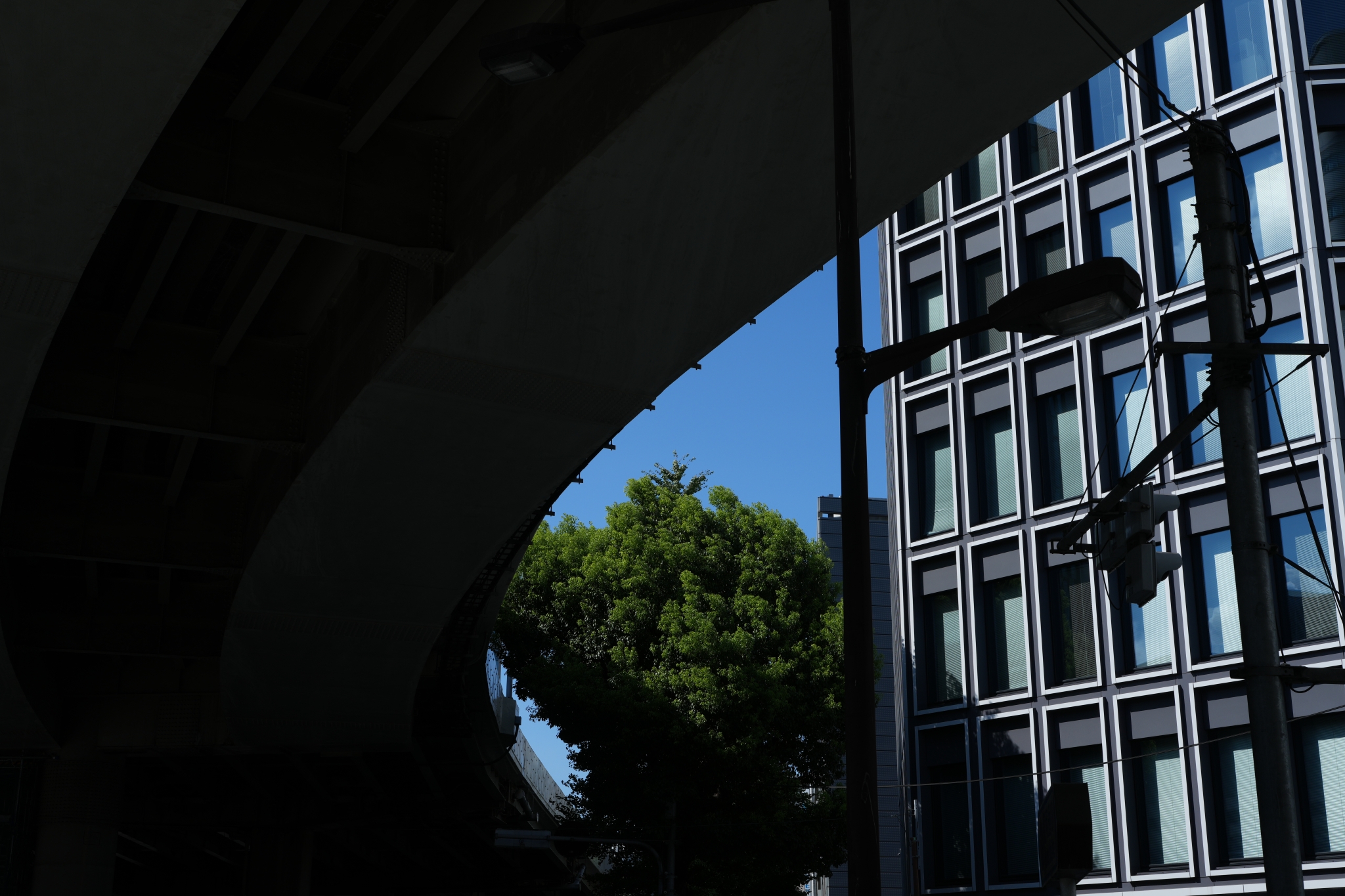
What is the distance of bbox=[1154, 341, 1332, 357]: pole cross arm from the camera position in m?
10.2

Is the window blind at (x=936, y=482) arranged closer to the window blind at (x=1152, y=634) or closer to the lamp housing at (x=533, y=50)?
the window blind at (x=1152, y=634)

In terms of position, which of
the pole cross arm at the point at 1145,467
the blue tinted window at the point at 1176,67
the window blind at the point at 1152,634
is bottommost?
the pole cross arm at the point at 1145,467

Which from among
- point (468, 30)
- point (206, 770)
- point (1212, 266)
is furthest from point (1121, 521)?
point (206, 770)

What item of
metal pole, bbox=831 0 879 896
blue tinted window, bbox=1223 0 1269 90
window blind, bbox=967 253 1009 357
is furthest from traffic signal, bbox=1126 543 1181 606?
window blind, bbox=967 253 1009 357

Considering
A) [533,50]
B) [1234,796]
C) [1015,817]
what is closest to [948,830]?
[1015,817]

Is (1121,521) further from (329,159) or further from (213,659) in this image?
(213,659)

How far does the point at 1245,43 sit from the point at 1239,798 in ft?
53.1

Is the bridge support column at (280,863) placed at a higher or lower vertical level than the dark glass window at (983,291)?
lower

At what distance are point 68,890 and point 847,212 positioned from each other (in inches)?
925

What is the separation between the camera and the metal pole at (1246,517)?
9.46 meters

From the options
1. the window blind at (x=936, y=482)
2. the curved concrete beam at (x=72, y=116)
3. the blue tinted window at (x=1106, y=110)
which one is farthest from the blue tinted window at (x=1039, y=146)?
the curved concrete beam at (x=72, y=116)

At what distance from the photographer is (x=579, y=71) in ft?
30.6

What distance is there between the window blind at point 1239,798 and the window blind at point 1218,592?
1929 millimetres

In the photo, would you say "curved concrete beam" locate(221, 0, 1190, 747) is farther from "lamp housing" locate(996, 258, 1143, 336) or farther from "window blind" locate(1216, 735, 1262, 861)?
"window blind" locate(1216, 735, 1262, 861)
